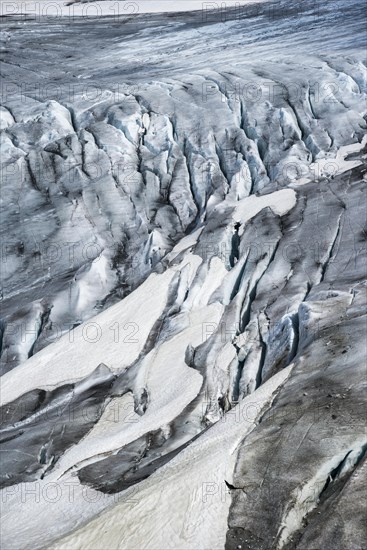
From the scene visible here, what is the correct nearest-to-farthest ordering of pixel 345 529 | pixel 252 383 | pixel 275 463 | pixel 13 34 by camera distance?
pixel 345 529 → pixel 275 463 → pixel 252 383 → pixel 13 34

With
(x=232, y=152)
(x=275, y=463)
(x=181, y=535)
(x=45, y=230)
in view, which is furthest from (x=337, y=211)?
(x=181, y=535)

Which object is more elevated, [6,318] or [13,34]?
[13,34]

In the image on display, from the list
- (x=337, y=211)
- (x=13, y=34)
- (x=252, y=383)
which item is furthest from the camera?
(x=13, y=34)

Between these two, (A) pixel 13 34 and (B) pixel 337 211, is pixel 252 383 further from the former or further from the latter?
(A) pixel 13 34

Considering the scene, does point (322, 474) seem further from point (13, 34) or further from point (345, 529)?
point (13, 34)

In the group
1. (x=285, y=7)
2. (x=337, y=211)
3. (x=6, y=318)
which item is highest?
(x=285, y=7)

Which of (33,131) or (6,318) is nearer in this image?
(6,318)
